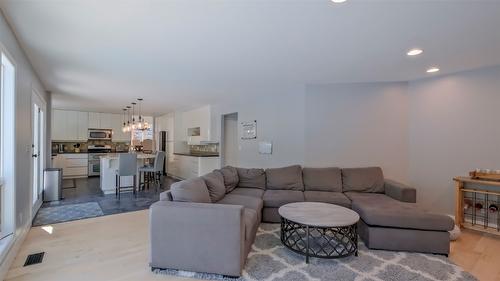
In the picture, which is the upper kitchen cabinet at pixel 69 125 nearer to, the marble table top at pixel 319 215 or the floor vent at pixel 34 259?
the floor vent at pixel 34 259

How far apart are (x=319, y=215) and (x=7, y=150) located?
339 centimetres

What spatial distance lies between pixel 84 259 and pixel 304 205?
2.52 m

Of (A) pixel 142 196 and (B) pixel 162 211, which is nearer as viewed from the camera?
(B) pixel 162 211

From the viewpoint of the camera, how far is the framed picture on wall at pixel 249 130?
5.58 meters

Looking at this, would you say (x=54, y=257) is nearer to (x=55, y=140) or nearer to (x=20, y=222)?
(x=20, y=222)

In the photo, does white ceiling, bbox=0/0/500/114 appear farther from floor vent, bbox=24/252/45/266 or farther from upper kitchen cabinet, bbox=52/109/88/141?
upper kitchen cabinet, bbox=52/109/88/141

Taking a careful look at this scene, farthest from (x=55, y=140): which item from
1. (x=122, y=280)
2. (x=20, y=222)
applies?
(x=122, y=280)

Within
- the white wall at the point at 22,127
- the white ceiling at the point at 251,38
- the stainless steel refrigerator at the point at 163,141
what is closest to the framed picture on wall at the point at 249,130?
the white ceiling at the point at 251,38

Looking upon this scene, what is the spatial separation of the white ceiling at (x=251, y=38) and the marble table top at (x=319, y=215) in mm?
1887

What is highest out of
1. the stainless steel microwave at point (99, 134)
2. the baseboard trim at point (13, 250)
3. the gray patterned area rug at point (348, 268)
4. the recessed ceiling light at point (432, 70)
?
the recessed ceiling light at point (432, 70)

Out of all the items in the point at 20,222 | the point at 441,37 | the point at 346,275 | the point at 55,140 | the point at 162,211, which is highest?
the point at 441,37

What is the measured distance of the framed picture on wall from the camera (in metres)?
5.58

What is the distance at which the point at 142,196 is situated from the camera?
5.37m

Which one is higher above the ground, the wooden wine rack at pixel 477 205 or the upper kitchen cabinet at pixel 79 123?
the upper kitchen cabinet at pixel 79 123
